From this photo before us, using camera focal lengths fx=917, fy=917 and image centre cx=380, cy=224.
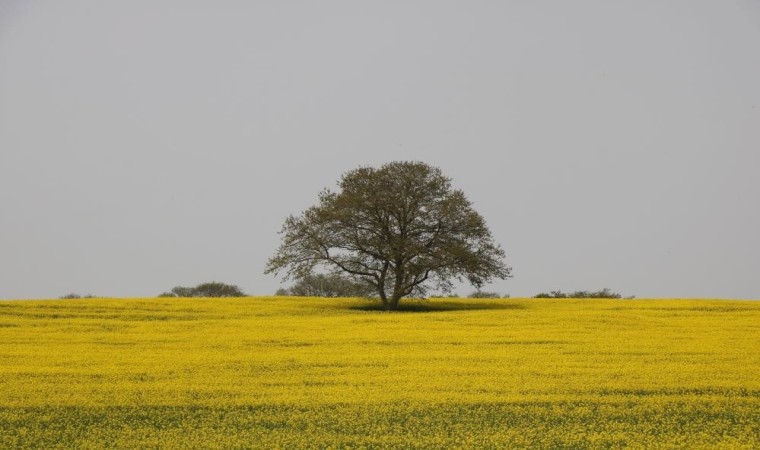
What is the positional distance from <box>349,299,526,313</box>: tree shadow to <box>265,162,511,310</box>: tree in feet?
3.95

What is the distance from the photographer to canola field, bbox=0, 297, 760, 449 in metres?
16.2

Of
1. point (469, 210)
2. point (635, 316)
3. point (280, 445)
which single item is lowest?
point (280, 445)

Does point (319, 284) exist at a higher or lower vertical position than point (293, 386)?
higher

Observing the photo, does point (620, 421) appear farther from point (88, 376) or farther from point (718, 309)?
point (718, 309)

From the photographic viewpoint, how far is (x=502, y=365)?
24969 mm

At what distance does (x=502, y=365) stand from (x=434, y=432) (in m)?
9.05

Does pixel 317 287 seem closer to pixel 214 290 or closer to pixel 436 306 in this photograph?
pixel 214 290

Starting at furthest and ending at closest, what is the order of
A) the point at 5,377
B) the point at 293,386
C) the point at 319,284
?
the point at 319,284, the point at 5,377, the point at 293,386

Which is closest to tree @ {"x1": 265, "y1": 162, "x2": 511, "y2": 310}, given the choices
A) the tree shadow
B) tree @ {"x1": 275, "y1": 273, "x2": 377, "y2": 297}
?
the tree shadow

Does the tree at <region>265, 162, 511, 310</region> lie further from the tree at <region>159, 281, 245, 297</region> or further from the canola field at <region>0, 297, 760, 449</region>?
the tree at <region>159, 281, 245, 297</region>

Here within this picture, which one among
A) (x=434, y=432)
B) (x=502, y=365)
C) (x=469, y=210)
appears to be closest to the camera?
(x=434, y=432)

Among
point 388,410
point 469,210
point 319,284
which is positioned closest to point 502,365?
point 388,410

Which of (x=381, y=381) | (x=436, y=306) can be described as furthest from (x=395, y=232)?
(x=381, y=381)

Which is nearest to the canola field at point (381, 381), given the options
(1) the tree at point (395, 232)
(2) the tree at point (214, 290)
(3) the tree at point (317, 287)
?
(1) the tree at point (395, 232)
